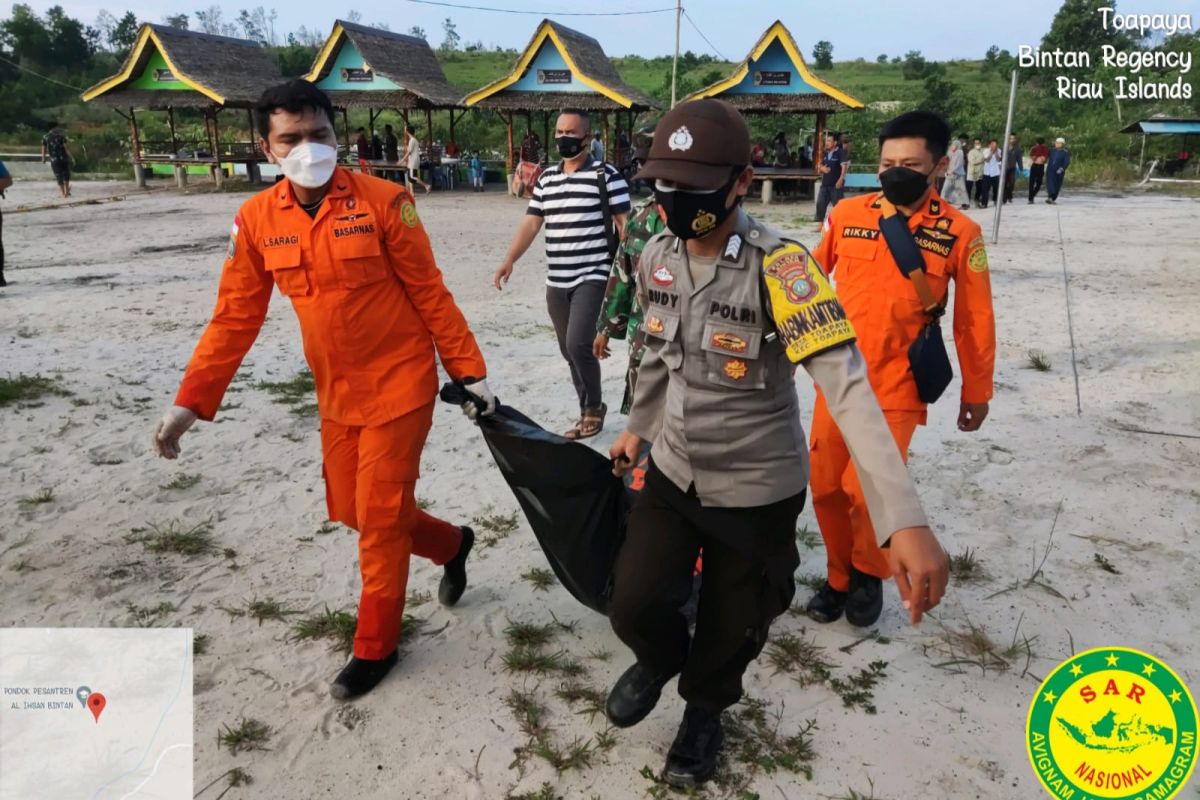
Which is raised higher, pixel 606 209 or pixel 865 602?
pixel 606 209

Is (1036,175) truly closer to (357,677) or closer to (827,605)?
(827,605)

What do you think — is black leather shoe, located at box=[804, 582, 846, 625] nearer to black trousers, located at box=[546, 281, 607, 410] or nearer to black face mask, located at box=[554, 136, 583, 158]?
black trousers, located at box=[546, 281, 607, 410]

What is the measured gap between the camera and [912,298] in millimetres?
2973

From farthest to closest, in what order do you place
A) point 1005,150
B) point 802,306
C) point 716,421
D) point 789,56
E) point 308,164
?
point 789,56 < point 1005,150 < point 308,164 < point 716,421 < point 802,306

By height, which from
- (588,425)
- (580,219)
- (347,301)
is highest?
(580,219)

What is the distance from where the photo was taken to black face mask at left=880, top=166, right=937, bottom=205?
2982 millimetres

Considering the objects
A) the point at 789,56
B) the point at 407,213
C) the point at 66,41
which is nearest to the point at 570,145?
the point at 407,213

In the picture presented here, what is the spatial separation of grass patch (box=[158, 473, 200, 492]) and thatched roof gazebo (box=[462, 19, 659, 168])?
1939cm

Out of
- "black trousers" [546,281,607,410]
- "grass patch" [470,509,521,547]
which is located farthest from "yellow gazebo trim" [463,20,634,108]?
"grass patch" [470,509,521,547]

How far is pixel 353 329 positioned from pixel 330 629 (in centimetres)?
129

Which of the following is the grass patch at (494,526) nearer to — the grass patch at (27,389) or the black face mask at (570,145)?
the black face mask at (570,145)

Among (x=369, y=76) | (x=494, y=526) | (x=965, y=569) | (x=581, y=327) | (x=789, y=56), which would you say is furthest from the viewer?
(x=369, y=76)

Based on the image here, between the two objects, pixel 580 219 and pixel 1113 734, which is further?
pixel 580 219

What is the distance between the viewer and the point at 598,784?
2.46 m
